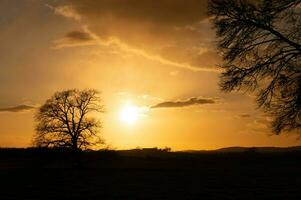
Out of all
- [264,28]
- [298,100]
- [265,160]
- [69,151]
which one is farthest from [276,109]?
[69,151]

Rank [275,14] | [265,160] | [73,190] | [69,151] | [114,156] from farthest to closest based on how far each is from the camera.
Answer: [114,156] < [69,151] < [265,160] < [73,190] < [275,14]

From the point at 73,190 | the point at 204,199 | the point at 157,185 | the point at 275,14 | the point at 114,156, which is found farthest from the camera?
the point at 114,156

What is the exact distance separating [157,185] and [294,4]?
13.2 metres

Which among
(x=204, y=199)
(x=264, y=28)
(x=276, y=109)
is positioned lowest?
(x=204, y=199)

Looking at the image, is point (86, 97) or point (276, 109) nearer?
point (276, 109)

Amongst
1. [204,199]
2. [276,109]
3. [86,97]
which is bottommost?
[204,199]

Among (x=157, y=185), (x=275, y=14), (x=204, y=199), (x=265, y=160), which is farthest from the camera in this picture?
(x=265, y=160)

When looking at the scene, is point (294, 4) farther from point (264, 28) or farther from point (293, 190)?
point (293, 190)

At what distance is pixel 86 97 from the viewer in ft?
210

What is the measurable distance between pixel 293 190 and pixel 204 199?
640 centimetres

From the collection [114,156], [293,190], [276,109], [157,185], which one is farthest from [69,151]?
[276,109]

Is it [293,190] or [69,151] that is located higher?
[69,151]

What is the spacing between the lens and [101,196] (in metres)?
22.5

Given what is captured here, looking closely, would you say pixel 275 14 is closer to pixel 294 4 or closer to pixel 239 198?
pixel 294 4
